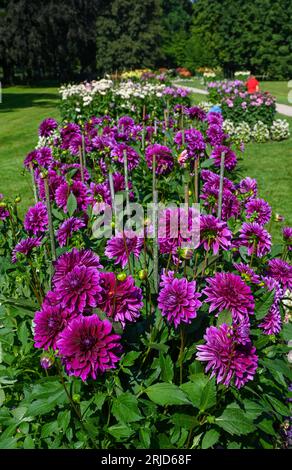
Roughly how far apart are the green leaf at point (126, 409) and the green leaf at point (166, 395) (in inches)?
3.9

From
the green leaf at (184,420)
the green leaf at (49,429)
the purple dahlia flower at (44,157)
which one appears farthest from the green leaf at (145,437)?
the purple dahlia flower at (44,157)

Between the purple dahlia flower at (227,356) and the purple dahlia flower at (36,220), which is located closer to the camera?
the purple dahlia flower at (227,356)

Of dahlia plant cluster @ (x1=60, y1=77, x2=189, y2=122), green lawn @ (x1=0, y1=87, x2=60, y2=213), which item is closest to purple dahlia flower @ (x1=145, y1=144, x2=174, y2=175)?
green lawn @ (x1=0, y1=87, x2=60, y2=213)

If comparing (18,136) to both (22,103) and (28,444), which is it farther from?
(28,444)

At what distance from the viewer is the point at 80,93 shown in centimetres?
1091

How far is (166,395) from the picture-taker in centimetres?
188

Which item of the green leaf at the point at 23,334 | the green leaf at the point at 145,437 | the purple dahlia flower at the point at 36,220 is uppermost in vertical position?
the purple dahlia flower at the point at 36,220

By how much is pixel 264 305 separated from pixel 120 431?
2.73ft

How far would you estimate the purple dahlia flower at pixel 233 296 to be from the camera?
1.83 m

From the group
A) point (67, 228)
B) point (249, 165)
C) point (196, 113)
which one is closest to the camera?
point (67, 228)

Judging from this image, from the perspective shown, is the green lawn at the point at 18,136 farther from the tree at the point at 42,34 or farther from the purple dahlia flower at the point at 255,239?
the tree at the point at 42,34

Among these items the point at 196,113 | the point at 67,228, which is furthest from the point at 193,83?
the point at 67,228
